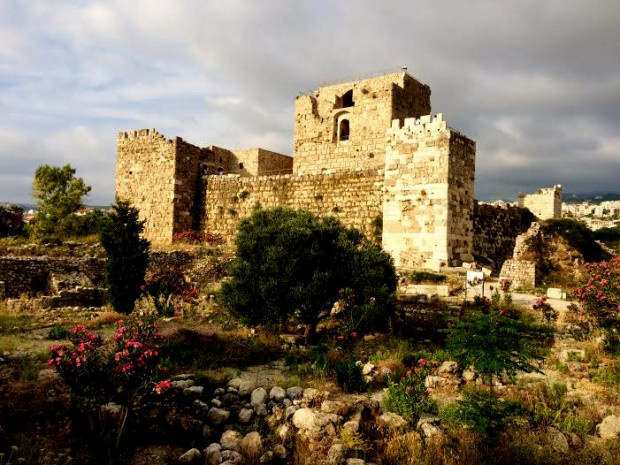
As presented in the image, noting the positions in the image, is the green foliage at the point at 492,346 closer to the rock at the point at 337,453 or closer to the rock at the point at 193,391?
the rock at the point at 337,453

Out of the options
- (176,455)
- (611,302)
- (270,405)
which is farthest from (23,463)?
(611,302)

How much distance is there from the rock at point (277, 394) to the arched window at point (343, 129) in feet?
71.3

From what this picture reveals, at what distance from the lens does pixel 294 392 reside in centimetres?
947

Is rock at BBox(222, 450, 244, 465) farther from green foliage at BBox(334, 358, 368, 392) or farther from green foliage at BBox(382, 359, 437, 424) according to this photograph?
green foliage at BBox(334, 358, 368, 392)

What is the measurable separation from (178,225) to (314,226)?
49.2ft

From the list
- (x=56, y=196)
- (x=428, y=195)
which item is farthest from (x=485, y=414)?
(x=56, y=196)

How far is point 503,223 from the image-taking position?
2456 centimetres

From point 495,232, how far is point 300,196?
30.9ft

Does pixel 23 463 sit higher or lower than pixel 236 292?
lower

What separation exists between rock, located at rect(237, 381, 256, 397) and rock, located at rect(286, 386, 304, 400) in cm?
68

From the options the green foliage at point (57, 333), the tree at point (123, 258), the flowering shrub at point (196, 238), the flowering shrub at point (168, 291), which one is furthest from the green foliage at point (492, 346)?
the flowering shrub at point (196, 238)

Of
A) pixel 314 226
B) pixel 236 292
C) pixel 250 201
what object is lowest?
pixel 236 292

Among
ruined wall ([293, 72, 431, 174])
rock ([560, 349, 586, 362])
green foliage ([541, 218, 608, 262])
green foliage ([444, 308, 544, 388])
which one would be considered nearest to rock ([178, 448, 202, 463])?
green foliage ([444, 308, 544, 388])

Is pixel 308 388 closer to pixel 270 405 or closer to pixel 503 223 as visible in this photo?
pixel 270 405
